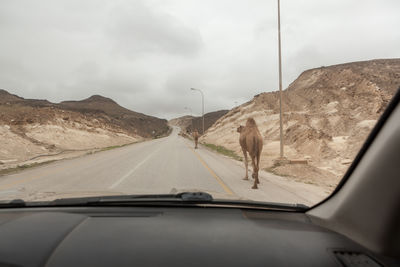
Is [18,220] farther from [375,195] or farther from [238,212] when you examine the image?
[375,195]

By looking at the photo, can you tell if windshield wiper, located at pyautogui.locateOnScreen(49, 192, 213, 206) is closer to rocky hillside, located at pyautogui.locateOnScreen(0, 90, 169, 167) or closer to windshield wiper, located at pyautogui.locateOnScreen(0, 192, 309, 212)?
windshield wiper, located at pyautogui.locateOnScreen(0, 192, 309, 212)

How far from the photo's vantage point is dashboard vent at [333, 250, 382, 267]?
194cm

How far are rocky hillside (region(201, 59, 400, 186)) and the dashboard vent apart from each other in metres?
9.95

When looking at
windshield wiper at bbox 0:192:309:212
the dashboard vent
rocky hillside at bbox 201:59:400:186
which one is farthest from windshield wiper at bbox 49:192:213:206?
rocky hillside at bbox 201:59:400:186

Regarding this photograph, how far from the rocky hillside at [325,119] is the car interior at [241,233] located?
9.57 metres

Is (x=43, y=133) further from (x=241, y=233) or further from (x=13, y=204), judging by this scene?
(x=241, y=233)

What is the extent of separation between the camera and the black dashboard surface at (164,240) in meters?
1.95

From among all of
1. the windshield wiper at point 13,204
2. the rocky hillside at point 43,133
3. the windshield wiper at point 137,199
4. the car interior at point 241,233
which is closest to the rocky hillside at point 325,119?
the windshield wiper at point 137,199

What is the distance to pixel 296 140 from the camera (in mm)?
27688

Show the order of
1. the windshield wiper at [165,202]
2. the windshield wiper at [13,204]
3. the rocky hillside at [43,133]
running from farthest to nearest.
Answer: the rocky hillside at [43,133]
the windshield wiper at [13,204]
the windshield wiper at [165,202]

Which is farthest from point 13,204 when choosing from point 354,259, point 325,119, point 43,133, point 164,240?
point 43,133

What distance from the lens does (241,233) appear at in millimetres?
2398

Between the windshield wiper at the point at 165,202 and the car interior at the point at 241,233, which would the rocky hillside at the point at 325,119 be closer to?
the windshield wiper at the point at 165,202

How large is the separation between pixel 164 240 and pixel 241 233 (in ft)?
1.97
